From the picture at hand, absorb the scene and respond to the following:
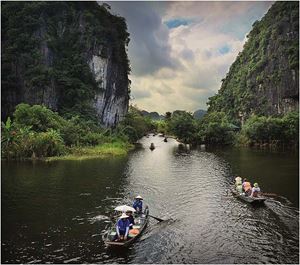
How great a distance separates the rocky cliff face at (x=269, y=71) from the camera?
99312 millimetres

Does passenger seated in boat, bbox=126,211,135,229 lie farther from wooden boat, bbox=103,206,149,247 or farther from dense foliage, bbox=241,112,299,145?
dense foliage, bbox=241,112,299,145

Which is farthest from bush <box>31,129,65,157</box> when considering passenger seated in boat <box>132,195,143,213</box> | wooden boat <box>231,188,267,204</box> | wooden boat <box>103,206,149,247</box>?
wooden boat <box>103,206,149,247</box>

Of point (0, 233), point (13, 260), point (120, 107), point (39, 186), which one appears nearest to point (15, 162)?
point (39, 186)

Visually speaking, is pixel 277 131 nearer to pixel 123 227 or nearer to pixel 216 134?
pixel 216 134

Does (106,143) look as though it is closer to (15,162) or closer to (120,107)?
(15,162)

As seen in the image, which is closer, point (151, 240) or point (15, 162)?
point (151, 240)

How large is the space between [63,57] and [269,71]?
6182cm

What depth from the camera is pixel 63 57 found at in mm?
76125

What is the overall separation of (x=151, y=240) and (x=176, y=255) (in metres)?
2.13

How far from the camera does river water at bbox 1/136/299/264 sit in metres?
17.0

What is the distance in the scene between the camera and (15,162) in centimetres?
4253

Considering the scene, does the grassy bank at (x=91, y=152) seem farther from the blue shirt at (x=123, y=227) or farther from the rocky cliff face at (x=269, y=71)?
the rocky cliff face at (x=269, y=71)

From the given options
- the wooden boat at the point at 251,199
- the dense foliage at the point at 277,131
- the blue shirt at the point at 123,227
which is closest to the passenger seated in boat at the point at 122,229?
the blue shirt at the point at 123,227

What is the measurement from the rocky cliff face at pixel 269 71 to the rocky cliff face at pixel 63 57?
4522cm
